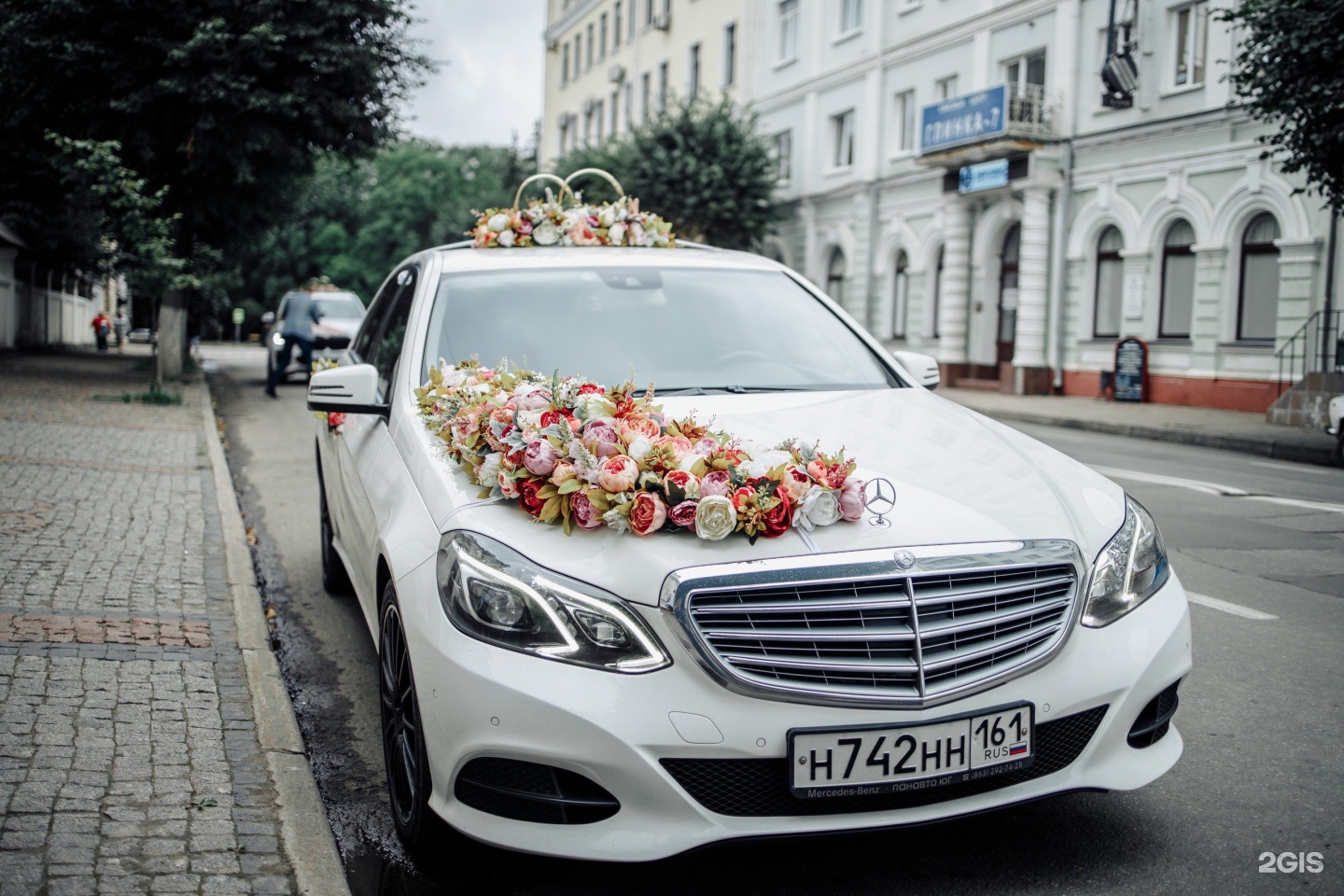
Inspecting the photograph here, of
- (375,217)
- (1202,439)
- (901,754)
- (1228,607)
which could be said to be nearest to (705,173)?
(1202,439)

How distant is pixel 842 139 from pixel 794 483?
32151 millimetres

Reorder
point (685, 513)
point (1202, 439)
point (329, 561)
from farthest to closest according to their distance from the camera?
point (1202, 439)
point (329, 561)
point (685, 513)

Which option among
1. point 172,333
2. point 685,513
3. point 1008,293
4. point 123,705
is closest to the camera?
point 685,513

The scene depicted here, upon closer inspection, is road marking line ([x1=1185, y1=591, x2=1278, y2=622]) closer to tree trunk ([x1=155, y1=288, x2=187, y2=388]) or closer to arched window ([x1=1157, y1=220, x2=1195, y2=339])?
arched window ([x1=1157, y1=220, x2=1195, y2=339])

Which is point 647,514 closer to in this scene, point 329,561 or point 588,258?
point 588,258

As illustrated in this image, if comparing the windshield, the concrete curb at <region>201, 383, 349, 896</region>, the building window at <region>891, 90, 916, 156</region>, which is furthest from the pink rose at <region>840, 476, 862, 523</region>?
the building window at <region>891, 90, 916, 156</region>

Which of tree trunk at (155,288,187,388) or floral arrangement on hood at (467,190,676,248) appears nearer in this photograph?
floral arrangement on hood at (467,190,676,248)

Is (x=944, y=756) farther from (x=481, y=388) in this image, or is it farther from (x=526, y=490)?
(x=481, y=388)

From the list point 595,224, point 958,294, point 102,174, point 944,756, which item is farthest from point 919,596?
point 958,294

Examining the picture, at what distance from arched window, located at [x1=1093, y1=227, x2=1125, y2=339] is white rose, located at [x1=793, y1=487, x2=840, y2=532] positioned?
2335cm

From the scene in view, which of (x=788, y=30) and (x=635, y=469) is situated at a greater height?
(x=788, y=30)

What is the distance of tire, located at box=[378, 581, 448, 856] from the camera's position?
308 cm

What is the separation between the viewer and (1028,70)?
26.6 metres

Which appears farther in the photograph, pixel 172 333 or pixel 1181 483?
pixel 172 333
